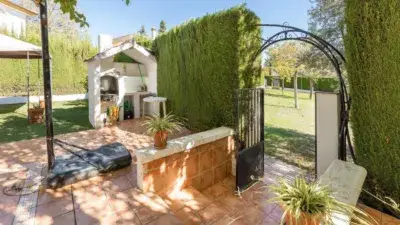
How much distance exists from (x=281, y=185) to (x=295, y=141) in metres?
5.85

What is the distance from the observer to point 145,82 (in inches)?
395

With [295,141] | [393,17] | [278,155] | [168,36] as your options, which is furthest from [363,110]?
[168,36]

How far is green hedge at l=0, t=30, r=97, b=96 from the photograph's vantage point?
1333 centimetres

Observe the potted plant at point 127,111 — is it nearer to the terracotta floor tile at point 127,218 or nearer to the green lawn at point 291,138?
the green lawn at point 291,138

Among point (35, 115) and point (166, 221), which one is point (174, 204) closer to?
point (166, 221)

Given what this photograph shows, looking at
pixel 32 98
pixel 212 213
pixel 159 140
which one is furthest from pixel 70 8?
pixel 32 98

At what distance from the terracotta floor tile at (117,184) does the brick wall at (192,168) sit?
393mm

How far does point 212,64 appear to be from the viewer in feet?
18.7

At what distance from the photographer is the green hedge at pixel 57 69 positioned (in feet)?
43.7

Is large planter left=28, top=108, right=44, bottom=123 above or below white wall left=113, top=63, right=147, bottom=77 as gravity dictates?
below

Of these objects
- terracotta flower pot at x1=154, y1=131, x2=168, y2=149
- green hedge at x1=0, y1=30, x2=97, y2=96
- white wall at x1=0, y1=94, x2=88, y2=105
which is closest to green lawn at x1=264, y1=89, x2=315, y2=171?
terracotta flower pot at x1=154, y1=131, x2=168, y2=149

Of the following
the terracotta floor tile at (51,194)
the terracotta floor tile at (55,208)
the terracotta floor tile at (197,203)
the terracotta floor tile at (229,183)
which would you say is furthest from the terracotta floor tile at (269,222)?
the terracotta floor tile at (51,194)

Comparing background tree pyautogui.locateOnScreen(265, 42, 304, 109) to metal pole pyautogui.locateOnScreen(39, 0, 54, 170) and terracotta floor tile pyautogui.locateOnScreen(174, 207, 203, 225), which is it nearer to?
terracotta floor tile pyautogui.locateOnScreen(174, 207, 203, 225)

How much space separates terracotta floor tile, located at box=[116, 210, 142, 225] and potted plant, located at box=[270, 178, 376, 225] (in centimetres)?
193
